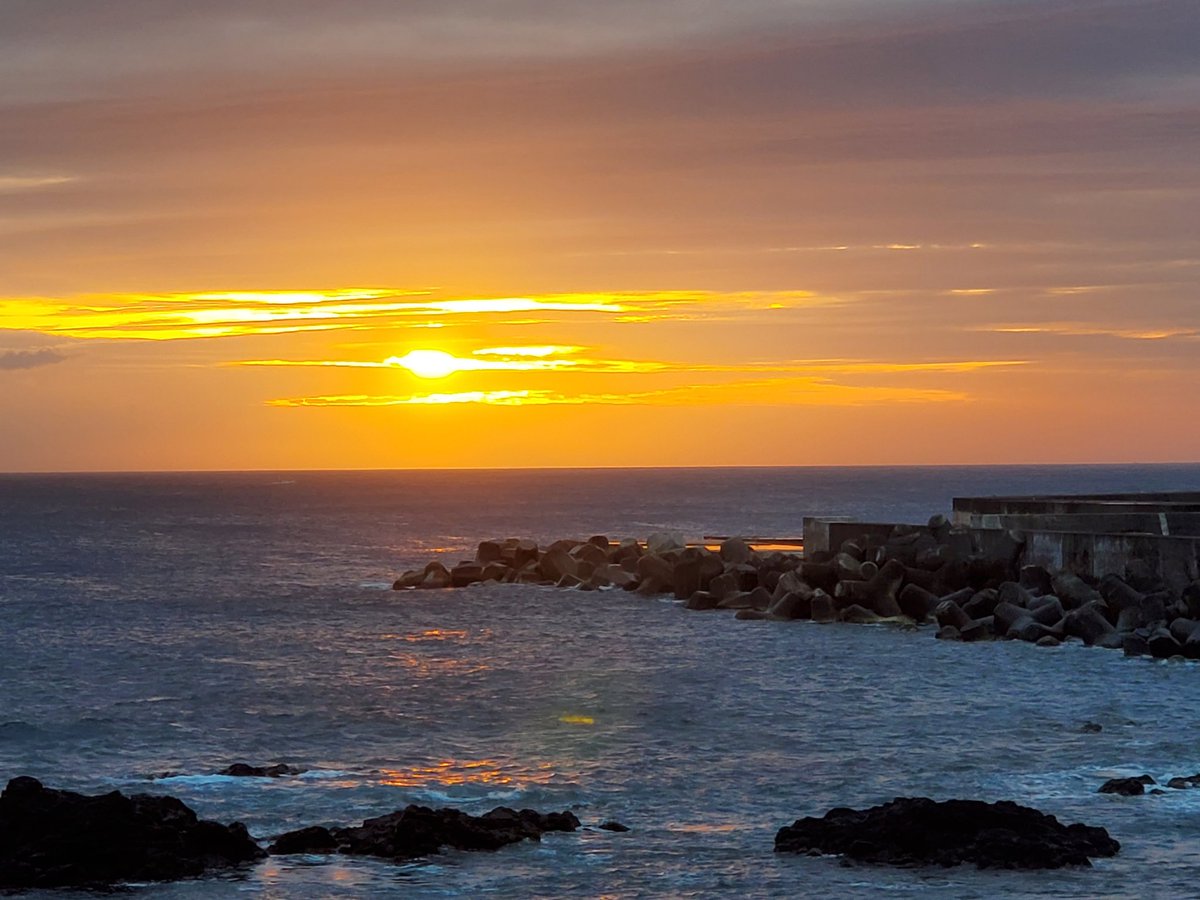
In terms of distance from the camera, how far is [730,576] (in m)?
37.0

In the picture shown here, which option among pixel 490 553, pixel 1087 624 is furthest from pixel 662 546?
pixel 1087 624

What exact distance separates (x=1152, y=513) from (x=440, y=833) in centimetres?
2307

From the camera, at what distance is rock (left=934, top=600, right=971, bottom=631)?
2836 cm

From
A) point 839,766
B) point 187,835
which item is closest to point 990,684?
point 839,766

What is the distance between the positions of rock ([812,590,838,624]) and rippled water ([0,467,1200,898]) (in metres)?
0.87

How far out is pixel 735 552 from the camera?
130 ft

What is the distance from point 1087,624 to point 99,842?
18708mm

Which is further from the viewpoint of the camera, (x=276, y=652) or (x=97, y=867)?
(x=276, y=652)

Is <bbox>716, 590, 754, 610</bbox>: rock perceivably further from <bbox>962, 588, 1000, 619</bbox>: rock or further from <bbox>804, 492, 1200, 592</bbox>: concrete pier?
<bbox>962, 588, 1000, 619</bbox>: rock

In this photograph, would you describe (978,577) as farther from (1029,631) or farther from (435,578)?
(435,578)

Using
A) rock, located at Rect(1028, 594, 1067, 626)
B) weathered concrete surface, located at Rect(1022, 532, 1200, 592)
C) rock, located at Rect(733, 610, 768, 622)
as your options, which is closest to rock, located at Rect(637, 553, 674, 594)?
rock, located at Rect(733, 610, 768, 622)

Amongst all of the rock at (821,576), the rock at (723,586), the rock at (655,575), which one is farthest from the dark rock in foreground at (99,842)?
the rock at (655,575)

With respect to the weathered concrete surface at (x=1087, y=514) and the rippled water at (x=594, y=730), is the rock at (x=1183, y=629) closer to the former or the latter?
the rippled water at (x=594, y=730)

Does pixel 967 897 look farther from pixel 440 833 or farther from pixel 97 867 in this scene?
pixel 97 867
